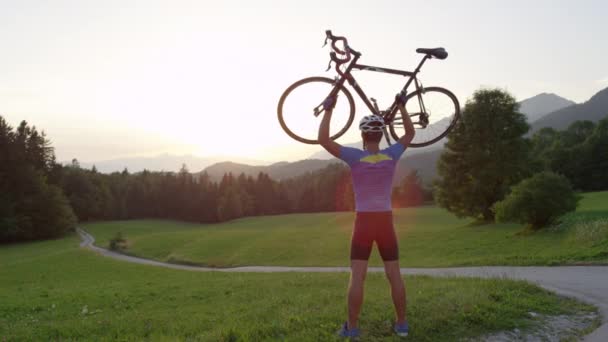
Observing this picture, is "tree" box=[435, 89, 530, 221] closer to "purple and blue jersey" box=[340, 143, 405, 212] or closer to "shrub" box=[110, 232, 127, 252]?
"purple and blue jersey" box=[340, 143, 405, 212]

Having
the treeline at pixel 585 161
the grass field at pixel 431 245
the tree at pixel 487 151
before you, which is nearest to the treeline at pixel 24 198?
the grass field at pixel 431 245

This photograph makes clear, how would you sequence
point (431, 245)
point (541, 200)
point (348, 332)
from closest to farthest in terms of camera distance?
1. point (348, 332)
2. point (541, 200)
3. point (431, 245)

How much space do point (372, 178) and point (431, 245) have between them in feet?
95.0

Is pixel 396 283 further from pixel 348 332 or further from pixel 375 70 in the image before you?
pixel 375 70

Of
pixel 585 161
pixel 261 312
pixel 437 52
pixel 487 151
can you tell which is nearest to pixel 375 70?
pixel 437 52

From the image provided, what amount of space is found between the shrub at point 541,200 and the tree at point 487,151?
1117cm

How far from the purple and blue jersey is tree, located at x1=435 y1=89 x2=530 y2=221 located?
1385 inches

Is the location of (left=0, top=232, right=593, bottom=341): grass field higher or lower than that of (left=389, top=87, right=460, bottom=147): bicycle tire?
lower

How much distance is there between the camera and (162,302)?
15.0 m

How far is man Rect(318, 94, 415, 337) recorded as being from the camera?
6.73m

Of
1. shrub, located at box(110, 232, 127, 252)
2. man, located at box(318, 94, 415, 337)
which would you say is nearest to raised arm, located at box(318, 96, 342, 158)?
man, located at box(318, 94, 415, 337)

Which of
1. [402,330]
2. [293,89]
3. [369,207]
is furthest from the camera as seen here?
[293,89]

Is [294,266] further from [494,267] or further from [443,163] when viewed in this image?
[443,163]

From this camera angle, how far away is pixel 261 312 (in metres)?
9.66
